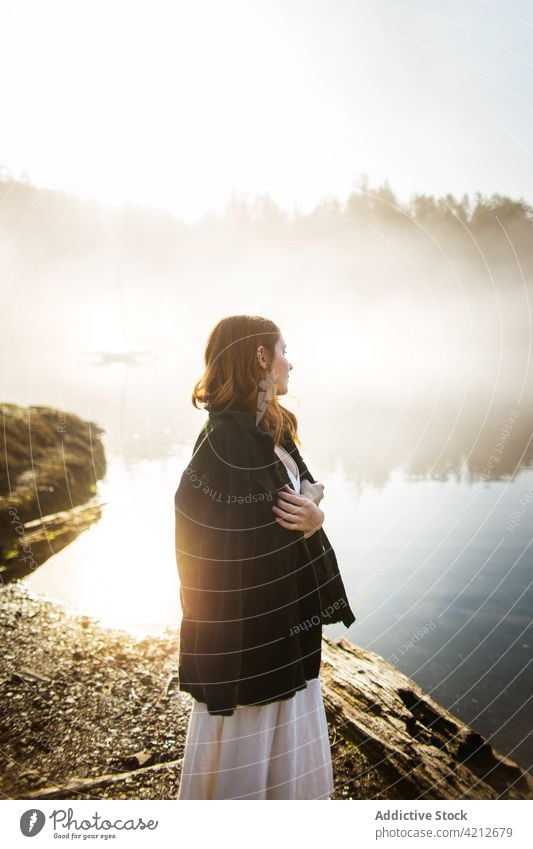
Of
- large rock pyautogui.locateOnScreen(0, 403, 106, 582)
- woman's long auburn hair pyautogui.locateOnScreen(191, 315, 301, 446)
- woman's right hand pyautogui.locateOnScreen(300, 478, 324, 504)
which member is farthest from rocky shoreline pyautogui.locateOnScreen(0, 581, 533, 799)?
large rock pyautogui.locateOnScreen(0, 403, 106, 582)

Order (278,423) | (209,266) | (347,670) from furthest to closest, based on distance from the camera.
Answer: (209,266) → (347,670) → (278,423)

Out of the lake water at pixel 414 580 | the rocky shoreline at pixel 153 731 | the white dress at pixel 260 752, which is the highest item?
the white dress at pixel 260 752

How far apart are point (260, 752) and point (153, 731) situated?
2106mm

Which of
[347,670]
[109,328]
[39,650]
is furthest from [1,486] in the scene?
[347,670]

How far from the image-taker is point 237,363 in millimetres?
2428

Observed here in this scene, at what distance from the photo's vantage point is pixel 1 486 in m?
9.66

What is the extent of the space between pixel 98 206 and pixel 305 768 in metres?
5.35

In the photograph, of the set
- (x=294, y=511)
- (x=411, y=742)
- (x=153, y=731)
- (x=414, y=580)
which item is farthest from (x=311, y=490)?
(x=414, y=580)

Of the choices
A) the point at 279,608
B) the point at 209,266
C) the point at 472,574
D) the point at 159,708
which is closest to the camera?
the point at 279,608

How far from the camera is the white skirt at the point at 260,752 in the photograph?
7.81ft

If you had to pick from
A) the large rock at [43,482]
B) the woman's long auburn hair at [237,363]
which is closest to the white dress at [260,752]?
the woman's long auburn hair at [237,363]

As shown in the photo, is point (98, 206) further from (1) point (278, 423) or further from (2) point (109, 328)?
(1) point (278, 423)
